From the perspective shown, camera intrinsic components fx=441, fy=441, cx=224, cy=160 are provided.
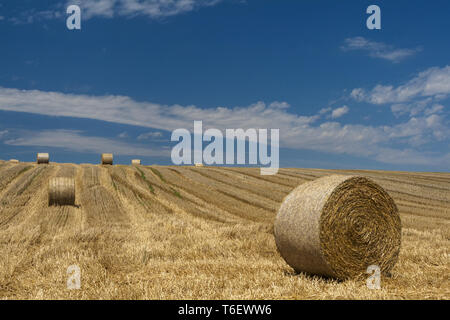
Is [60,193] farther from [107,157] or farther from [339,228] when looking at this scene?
[107,157]

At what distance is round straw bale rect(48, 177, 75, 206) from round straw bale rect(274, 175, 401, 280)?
1207cm

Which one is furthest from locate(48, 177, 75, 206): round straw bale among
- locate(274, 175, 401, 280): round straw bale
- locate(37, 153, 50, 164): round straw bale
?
locate(37, 153, 50, 164): round straw bale

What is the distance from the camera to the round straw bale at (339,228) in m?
7.38

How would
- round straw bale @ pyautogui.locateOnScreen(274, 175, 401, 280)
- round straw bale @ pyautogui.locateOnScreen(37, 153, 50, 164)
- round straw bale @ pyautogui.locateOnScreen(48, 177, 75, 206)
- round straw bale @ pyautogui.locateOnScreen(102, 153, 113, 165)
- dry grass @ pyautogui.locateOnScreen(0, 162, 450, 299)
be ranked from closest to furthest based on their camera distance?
dry grass @ pyautogui.locateOnScreen(0, 162, 450, 299)
round straw bale @ pyautogui.locateOnScreen(274, 175, 401, 280)
round straw bale @ pyautogui.locateOnScreen(48, 177, 75, 206)
round straw bale @ pyautogui.locateOnScreen(37, 153, 50, 164)
round straw bale @ pyautogui.locateOnScreen(102, 153, 113, 165)

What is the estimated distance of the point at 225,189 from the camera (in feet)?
75.5

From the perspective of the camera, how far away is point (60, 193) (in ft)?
57.7

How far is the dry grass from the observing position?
252 inches

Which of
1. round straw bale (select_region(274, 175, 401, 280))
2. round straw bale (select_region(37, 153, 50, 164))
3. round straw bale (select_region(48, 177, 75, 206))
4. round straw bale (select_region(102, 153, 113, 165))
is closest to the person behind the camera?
round straw bale (select_region(274, 175, 401, 280))

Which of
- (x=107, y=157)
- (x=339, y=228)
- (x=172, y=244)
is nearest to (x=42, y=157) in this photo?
(x=107, y=157)

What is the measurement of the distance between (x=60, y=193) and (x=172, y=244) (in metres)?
8.59

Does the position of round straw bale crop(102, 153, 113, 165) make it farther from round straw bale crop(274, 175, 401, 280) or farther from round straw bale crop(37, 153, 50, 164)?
round straw bale crop(274, 175, 401, 280)
